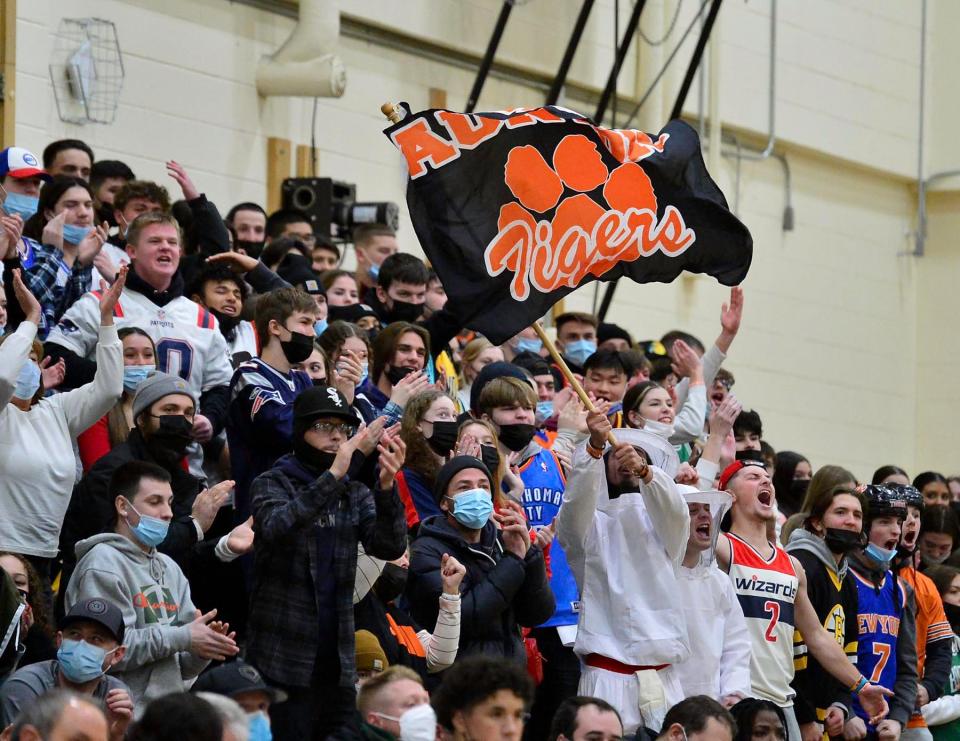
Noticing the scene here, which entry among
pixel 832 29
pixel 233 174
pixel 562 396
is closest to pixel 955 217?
pixel 832 29

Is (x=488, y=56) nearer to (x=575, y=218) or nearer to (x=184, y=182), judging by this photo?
(x=184, y=182)

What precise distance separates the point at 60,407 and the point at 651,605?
2.20 m

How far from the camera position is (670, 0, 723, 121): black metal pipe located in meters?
13.2

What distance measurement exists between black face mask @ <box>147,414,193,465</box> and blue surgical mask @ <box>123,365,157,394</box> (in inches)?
17.5

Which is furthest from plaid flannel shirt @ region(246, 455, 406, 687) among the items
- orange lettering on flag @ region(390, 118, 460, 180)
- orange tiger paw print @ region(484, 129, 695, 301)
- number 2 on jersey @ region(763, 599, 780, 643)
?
number 2 on jersey @ region(763, 599, 780, 643)

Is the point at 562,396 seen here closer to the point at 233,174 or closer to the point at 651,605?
the point at 651,605

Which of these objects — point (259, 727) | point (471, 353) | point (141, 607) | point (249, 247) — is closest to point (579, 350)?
point (471, 353)

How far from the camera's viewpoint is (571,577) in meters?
7.07

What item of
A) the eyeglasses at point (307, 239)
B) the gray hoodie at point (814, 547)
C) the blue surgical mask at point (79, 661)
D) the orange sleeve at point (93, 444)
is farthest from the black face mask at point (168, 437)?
the eyeglasses at point (307, 239)

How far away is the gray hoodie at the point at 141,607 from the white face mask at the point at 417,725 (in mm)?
1118

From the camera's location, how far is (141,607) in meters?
6.07

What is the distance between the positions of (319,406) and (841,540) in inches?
101

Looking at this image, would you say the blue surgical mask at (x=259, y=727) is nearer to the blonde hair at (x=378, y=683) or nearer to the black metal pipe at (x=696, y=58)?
the blonde hair at (x=378, y=683)

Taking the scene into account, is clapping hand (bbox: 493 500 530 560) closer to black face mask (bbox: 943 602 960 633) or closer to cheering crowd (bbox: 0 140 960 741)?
cheering crowd (bbox: 0 140 960 741)
